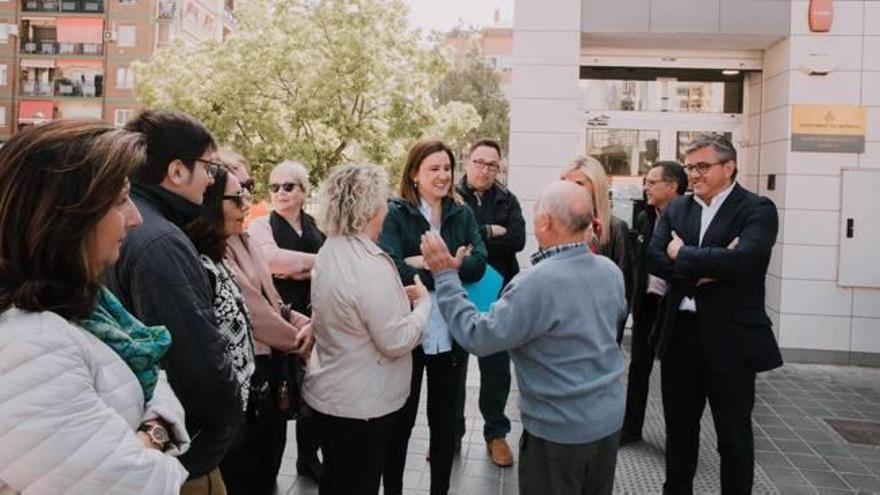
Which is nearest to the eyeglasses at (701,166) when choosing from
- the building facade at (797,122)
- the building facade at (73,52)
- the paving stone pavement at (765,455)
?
the paving stone pavement at (765,455)

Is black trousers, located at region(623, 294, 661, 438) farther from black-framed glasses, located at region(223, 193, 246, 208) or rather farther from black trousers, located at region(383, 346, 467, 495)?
black-framed glasses, located at region(223, 193, 246, 208)

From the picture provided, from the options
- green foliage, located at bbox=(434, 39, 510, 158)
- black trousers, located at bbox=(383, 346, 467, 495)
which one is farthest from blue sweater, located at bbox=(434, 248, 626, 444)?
green foliage, located at bbox=(434, 39, 510, 158)

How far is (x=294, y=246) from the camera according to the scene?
4246 millimetres

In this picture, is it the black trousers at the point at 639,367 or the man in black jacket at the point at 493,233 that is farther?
the black trousers at the point at 639,367

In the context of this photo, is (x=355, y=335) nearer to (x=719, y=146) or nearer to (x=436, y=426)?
(x=436, y=426)

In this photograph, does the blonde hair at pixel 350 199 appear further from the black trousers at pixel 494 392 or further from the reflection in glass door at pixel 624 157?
the reflection in glass door at pixel 624 157

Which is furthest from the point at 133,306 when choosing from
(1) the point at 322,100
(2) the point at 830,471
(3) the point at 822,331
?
(1) the point at 322,100

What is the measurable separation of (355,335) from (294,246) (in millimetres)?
1627

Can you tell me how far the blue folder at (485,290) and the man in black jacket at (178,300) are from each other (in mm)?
1829

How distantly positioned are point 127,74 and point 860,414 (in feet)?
170

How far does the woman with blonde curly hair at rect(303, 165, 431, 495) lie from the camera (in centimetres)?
273

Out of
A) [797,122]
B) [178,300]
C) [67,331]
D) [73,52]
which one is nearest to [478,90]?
[797,122]

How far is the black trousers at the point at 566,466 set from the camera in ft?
8.14

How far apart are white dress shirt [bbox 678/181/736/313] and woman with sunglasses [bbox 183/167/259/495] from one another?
2.27 m
